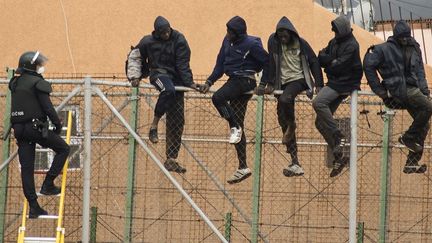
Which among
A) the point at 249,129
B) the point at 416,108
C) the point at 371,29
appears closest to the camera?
the point at 416,108

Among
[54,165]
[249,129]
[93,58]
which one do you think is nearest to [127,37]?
[93,58]

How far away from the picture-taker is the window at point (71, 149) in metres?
18.2

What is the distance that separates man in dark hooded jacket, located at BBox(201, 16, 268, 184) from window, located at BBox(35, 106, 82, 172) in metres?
2.24

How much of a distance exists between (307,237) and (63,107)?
4.14 metres

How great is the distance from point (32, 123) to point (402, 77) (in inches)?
180

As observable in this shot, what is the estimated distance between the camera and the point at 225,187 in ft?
64.4

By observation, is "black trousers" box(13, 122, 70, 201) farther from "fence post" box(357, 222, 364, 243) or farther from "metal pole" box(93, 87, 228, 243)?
"fence post" box(357, 222, 364, 243)

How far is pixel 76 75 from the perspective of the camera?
21.5 meters

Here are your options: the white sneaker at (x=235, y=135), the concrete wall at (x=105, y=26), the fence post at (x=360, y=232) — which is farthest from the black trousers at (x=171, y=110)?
the concrete wall at (x=105, y=26)

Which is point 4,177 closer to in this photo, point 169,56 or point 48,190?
point 48,190

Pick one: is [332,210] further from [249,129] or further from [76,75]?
[76,75]

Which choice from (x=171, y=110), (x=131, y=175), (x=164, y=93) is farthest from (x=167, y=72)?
(x=131, y=175)

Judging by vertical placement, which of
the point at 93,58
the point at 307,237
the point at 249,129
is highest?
the point at 93,58

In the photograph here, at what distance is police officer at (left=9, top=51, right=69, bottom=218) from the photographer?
54.1 feet
